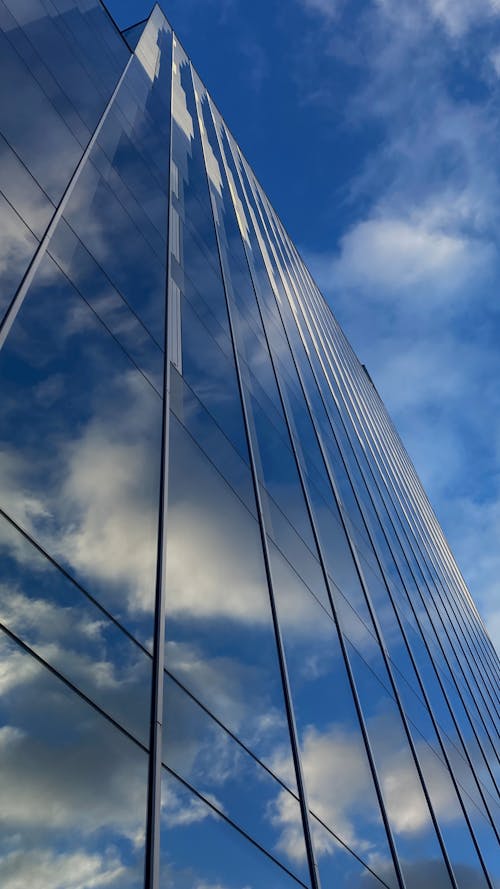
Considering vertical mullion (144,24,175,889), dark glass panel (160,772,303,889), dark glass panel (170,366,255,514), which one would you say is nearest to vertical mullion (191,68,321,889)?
dark glass panel (170,366,255,514)

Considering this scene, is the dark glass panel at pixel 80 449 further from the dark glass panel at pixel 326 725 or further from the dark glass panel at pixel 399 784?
the dark glass panel at pixel 399 784

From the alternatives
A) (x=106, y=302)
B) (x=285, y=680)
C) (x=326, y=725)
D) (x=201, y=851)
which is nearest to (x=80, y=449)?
(x=106, y=302)

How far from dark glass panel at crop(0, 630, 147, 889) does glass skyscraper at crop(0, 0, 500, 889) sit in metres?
0.02

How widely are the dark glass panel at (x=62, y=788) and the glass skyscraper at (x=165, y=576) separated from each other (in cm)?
2

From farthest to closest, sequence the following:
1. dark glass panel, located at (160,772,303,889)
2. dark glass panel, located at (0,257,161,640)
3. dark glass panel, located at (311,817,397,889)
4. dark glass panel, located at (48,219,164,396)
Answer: dark glass panel, located at (48,219,164,396), dark glass panel, located at (311,817,397,889), dark glass panel, located at (0,257,161,640), dark glass panel, located at (160,772,303,889)

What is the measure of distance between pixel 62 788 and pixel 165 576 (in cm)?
279

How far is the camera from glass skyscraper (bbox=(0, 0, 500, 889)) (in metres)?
5.72

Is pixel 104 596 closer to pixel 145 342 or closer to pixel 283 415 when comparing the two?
pixel 145 342

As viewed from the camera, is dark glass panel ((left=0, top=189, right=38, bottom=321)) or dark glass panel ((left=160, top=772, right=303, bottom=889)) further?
dark glass panel ((left=0, top=189, right=38, bottom=321))

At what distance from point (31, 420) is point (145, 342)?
370 centimetres

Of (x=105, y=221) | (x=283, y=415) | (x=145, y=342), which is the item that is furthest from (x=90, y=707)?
(x=283, y=415)

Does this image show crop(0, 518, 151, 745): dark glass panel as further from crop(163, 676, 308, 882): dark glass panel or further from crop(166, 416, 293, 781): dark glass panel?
crop(166, 416, 293, 781): dark glass panel

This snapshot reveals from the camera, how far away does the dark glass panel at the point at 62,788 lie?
4758 mm

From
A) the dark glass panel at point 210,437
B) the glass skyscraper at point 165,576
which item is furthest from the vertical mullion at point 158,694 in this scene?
the dark glass panel at point 210,437
